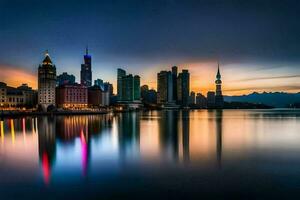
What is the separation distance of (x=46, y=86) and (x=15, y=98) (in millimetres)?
17027

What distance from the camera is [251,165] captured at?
17688 millimetres

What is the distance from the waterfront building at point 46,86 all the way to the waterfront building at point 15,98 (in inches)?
429

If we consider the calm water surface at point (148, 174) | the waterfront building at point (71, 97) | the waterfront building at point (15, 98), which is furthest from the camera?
the waterfront building at point (71, 97)

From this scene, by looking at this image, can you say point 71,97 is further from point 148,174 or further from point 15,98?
point 148,174

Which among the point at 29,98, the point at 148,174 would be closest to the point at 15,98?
the point at 29,98

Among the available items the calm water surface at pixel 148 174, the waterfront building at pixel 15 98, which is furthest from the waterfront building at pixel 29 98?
the calm water surface at pixel 148 174

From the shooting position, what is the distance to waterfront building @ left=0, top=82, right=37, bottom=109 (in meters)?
129

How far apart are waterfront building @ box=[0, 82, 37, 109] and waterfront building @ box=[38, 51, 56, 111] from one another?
1091 centimetres

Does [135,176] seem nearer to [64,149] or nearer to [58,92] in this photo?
[64,149]

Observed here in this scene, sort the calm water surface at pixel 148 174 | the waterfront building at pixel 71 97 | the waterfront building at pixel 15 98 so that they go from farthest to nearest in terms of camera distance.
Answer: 1. the waterfront building at pixel 71 97
2. the waterfront building at pixel 15 98
3. the calm water surface at pixel 148 174

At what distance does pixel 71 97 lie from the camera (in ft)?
540

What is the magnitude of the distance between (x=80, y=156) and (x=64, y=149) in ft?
13.2

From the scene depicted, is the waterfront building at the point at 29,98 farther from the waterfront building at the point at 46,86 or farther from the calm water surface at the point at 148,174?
the calm water surface at the point at 148,174

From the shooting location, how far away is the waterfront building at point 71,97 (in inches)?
6365
